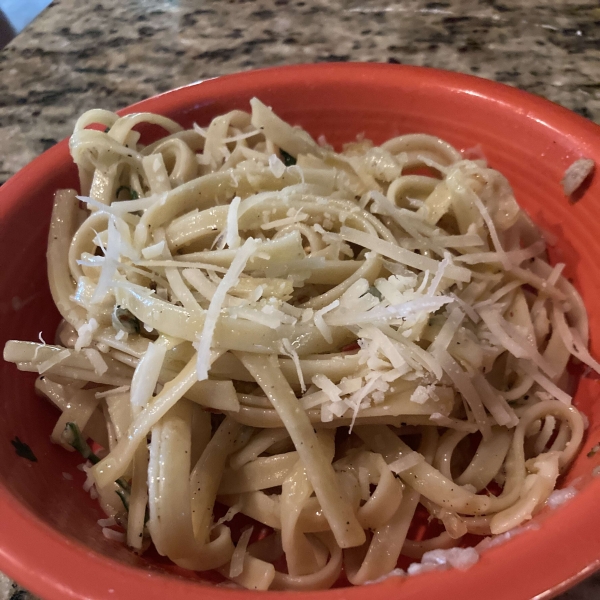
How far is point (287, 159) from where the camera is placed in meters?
1.40

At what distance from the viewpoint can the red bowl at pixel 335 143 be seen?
0.74 m

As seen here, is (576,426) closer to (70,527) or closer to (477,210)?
(477,210)

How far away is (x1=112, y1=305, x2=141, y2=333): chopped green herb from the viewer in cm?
104

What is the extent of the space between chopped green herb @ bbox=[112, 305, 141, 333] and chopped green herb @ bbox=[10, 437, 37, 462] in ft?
0.96

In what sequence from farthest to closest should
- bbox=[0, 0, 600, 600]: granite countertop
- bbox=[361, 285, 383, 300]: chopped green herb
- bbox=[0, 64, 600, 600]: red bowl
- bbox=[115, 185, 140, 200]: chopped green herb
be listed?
bbox=[0, 0, 600, 600]: granite countertop, bbox=[115, 185, 140, 200]: chopped green herb, bbox=[361, 285, 383, 300]: chopped green herb, bbox=[0, 64, 600, 600]: red bowl

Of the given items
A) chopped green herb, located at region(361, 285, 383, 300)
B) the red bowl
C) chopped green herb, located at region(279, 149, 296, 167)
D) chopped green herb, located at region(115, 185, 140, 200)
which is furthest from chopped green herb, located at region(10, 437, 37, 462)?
chopped green herb, located at region(279, 149, 296, 167)

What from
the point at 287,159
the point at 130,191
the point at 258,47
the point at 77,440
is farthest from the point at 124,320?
the point at 258,47

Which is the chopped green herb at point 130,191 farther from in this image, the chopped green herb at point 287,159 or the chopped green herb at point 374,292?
the chopped green herb at point 374,292

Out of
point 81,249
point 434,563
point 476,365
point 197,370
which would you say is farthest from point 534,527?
point 81,249

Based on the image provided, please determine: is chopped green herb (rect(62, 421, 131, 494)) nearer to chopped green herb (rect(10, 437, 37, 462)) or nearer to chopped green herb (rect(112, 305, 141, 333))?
chopped green herb (rect(10, 437, 37, 462))

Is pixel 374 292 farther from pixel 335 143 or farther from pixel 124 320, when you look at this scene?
pixel 335 143

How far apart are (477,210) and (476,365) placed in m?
0.37

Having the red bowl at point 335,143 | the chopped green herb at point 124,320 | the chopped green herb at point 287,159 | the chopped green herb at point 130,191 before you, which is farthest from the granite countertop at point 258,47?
the chopped green herb at point 124,320

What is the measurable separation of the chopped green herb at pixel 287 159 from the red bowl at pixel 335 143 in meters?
0.18
